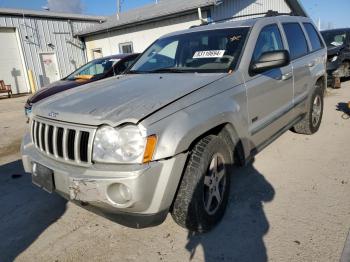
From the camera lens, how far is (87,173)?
7.50 feet

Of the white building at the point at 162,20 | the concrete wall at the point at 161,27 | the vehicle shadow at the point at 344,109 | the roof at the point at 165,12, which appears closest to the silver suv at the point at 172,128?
the vehicle shadow at the point at 344,109

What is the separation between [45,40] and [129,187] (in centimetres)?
1846

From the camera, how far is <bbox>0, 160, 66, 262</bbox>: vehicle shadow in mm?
2902

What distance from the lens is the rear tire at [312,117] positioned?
503 cm

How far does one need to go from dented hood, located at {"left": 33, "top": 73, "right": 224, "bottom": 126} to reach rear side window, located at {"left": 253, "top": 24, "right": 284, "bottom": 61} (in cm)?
76

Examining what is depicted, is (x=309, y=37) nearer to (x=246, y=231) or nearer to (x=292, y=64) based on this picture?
(x=292, y=64)

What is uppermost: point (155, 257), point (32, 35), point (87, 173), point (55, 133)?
point (32, 35)

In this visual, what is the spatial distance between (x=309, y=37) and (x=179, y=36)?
7.42ft

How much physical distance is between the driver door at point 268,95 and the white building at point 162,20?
6977mm

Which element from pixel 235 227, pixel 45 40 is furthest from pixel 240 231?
pixel 45 40

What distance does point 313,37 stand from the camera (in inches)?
205

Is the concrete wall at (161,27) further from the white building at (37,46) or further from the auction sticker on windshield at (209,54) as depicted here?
the auction sticker on windshield at (209,54)

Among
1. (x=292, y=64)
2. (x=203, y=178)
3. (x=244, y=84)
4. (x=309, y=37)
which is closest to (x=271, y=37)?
(x=292, y=64)

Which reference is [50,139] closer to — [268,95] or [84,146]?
[84,146]
